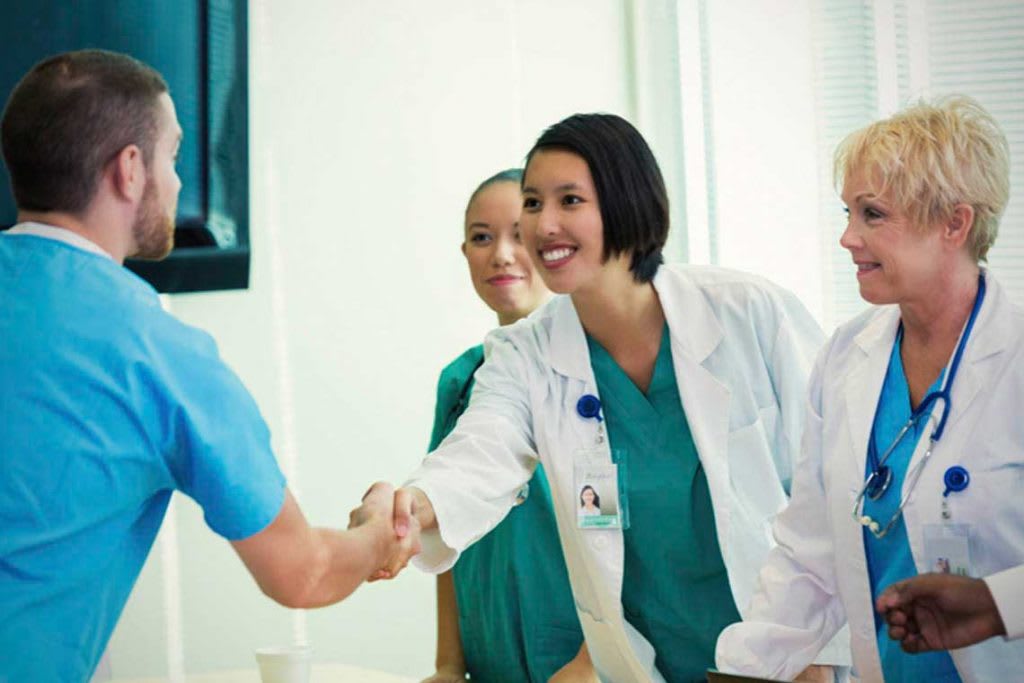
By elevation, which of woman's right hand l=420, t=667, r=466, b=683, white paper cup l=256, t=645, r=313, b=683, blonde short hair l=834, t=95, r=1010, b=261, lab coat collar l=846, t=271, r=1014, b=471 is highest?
blonde short hair l=834, t=95, r=1010, b=261

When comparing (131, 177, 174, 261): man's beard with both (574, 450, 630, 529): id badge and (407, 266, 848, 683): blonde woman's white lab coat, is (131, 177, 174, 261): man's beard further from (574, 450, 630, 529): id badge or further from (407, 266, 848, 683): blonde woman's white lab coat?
(574, 450, 630, 529): id badge

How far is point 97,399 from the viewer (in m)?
1.52

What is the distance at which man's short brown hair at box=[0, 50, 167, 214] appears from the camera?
65.6 inches

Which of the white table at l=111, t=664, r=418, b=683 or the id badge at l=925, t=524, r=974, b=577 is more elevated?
the id badge at l=925, t=524, r=974, b=577

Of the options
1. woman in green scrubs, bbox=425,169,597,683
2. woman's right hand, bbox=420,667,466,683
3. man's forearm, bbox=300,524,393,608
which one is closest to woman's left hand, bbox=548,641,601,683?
woman in green scrubs, bbox=425,169,597,683

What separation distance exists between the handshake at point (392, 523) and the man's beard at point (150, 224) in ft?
1.91

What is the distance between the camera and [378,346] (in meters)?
4.13

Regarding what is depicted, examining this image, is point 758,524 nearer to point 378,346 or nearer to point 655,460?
point 655,460

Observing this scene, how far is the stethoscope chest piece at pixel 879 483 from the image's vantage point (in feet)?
6.23

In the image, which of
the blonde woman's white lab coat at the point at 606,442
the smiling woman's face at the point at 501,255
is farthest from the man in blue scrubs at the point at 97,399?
the smiling woman's face at the point at 501,255

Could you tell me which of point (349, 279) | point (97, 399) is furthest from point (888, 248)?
point (349, 279)

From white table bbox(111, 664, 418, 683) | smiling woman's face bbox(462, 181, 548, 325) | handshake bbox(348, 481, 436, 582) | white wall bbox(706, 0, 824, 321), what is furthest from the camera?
white wall bbox(706, 0, 824, 321)

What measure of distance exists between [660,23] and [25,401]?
137 inches

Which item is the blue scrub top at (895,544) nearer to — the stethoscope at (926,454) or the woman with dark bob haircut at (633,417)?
the stethoscope at (926,454)
